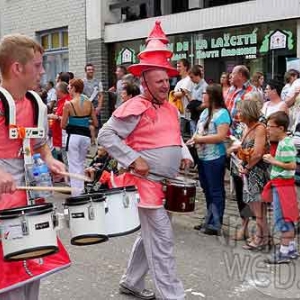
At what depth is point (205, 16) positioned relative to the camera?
12.5 metres

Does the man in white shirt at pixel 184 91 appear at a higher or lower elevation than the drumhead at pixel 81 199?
higher

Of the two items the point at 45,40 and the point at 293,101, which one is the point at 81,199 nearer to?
the point at 293,101

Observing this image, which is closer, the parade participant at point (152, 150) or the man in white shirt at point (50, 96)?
the parade participant at point (152, 150)

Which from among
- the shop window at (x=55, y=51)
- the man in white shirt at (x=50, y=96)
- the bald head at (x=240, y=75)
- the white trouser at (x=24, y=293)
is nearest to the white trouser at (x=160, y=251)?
the white trouser at (x=24, y=293)

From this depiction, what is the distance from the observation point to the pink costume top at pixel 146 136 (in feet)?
13.7

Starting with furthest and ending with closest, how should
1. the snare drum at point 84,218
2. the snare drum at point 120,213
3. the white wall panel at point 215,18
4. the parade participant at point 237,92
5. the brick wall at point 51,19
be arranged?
1. the brick wall at point 51,19
2. the white wall panel at point 215,18
3. the parade participant at point 237,92
4. the snare drum at point 120,213
5. the snare drum at point 84,218

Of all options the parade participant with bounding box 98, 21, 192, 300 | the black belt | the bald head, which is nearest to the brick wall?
the black belt

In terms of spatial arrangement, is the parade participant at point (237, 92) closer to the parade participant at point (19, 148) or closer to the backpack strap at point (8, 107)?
the parade participant at point (19, 148)

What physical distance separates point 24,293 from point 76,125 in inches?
220

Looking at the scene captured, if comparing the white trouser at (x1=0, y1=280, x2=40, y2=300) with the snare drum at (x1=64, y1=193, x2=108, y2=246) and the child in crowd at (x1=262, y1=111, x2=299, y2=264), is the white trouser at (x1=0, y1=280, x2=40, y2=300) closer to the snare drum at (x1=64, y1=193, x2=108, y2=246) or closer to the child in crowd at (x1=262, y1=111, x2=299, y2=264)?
the snare drum at (x1=64, y1=193, x2=108, y2=246)

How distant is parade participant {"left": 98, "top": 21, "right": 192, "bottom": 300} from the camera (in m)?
4.16

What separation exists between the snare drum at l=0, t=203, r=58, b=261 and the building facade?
8.41m

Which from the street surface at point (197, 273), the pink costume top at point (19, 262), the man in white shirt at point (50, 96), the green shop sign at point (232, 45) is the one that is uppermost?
the green shop sign at point (232, 45)

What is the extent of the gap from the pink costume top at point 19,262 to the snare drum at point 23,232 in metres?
0.17
